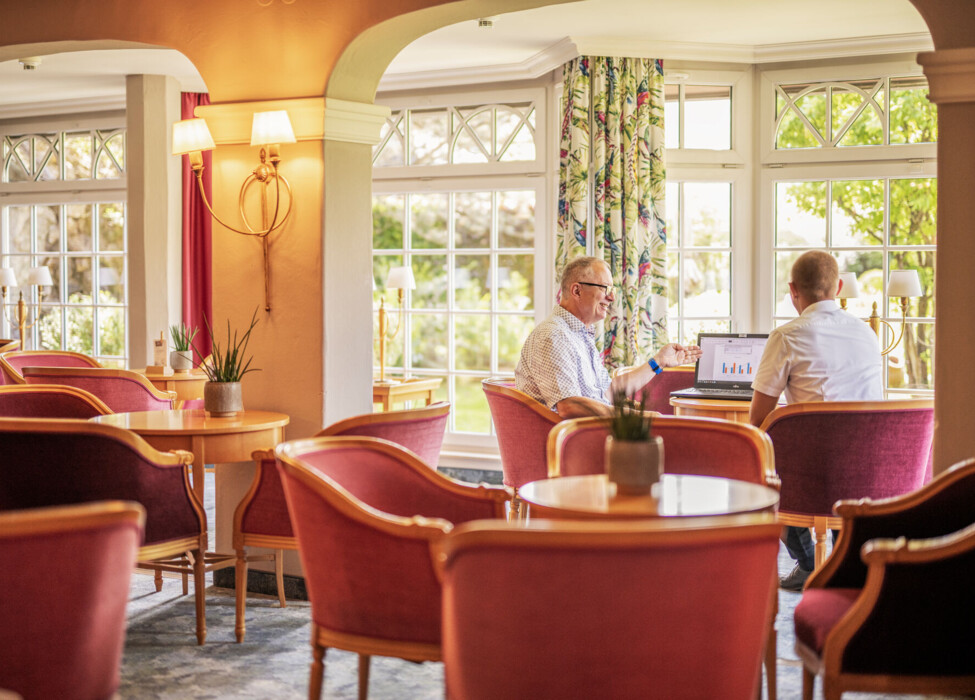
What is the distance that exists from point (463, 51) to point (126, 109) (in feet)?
9.69

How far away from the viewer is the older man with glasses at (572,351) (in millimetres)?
4219

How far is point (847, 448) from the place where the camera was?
3.89 metres

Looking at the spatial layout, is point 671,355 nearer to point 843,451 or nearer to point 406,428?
point 843,451

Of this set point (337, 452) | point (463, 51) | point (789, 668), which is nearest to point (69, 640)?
point (337, 452)

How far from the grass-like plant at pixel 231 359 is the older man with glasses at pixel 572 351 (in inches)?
45.5

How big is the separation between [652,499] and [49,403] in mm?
2975

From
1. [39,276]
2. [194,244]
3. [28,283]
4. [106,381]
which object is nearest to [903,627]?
[106,381]

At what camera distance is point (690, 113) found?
6695mm

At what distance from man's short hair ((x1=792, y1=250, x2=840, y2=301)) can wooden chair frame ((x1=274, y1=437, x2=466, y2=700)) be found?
86.1 inches

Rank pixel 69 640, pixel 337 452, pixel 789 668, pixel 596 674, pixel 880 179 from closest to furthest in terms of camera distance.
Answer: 1. pixel 596 674
2. pixel 69 640
3. pixel 337 452
4. pixel 789 668
5. pixel 880 179

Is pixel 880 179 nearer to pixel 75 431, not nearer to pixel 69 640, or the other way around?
pixel 75 431

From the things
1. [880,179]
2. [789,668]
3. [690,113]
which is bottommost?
[789,668]

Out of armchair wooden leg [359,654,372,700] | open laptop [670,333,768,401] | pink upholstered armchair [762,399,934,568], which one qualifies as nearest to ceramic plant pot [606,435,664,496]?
armchair wooden leg [359,654,372,700]

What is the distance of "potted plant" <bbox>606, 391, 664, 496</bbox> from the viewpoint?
8.88 ft
